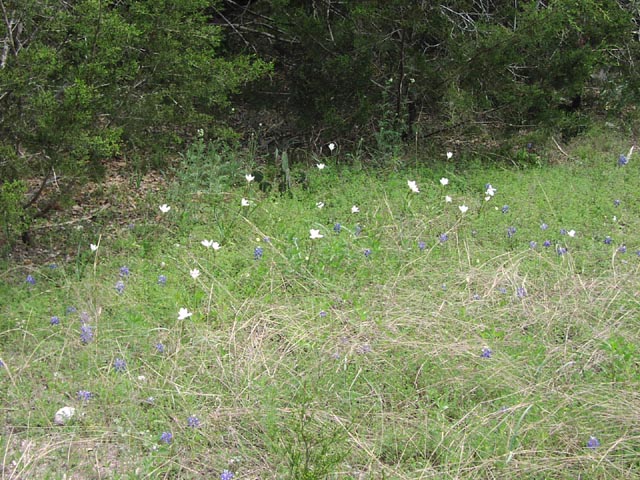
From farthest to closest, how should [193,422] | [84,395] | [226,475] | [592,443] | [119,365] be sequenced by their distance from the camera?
[119,365]
[84,395]
[193,422]
[592,443]
[226,475]

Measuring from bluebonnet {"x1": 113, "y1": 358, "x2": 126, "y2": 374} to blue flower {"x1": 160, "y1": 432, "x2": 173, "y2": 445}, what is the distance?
19.7 inches

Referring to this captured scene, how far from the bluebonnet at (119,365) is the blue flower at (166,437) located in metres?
0.50

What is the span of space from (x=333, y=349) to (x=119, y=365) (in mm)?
878

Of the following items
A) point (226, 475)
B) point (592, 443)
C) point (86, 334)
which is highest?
point (592, 443)

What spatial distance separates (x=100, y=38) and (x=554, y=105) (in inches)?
150

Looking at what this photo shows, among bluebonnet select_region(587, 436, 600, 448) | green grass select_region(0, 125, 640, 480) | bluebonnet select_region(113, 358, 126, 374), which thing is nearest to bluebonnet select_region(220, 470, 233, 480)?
green grass select_region(0, 125, 640, 480)

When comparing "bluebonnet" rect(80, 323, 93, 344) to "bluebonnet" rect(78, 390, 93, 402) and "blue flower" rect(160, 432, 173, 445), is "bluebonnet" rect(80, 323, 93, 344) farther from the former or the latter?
"blue flower" rect(160, 432, 173, 445)

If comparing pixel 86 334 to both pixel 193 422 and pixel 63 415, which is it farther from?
pixel 193 422

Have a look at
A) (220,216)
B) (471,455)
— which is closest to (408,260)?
(220,216)

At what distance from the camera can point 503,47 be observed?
564 centimetres

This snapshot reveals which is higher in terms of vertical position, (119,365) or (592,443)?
(592,443)

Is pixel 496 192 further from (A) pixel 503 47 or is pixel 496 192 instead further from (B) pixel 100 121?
→ (B) pixel 100 121

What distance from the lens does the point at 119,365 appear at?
122 inches

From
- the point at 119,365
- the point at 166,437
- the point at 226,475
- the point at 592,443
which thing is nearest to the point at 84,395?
the point at 119,365
